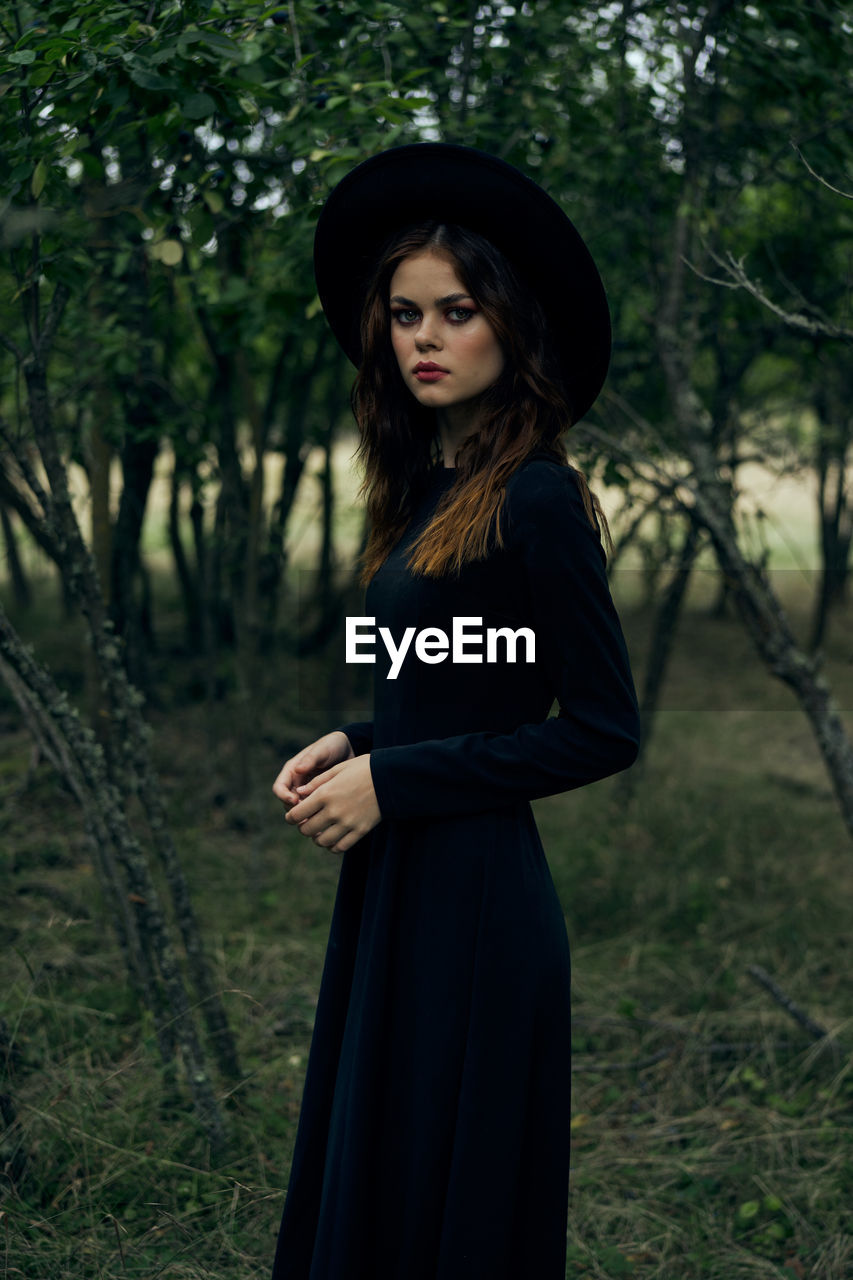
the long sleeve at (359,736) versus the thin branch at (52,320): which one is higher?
the thin branch at (52,320)

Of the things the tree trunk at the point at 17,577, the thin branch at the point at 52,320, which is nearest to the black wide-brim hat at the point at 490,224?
the thin branch at the point at 52,320

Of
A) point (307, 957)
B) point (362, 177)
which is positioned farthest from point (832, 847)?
point (362, 177)

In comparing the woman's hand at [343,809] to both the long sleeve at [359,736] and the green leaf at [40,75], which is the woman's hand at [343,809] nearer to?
the long sleeve at [359,736]

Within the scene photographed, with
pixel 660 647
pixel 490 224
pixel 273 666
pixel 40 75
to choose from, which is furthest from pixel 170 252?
pixel 273 666

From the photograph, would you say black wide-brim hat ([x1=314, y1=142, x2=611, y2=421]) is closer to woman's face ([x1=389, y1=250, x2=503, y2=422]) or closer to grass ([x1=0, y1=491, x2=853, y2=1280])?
woman's face ([x1=389, y1=250, x2=503, y2=422])

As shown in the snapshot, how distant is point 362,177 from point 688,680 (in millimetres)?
8067

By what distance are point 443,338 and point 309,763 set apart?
70 centimetres

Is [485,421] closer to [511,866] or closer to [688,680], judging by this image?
[511,866]

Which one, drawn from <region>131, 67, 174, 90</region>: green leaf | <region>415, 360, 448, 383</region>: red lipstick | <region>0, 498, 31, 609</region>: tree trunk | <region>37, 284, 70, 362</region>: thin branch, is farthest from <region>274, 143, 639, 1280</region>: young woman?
<region>0, 498, 31, 609</region>: tree trunk

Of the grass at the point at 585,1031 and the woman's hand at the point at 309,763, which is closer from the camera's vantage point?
the woman's hand at the point at 309,763

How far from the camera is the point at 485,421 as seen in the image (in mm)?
1618

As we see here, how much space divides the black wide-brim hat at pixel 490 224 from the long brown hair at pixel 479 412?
0.03 meters

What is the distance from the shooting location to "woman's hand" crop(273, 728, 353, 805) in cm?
164

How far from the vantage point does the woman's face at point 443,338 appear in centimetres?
159
